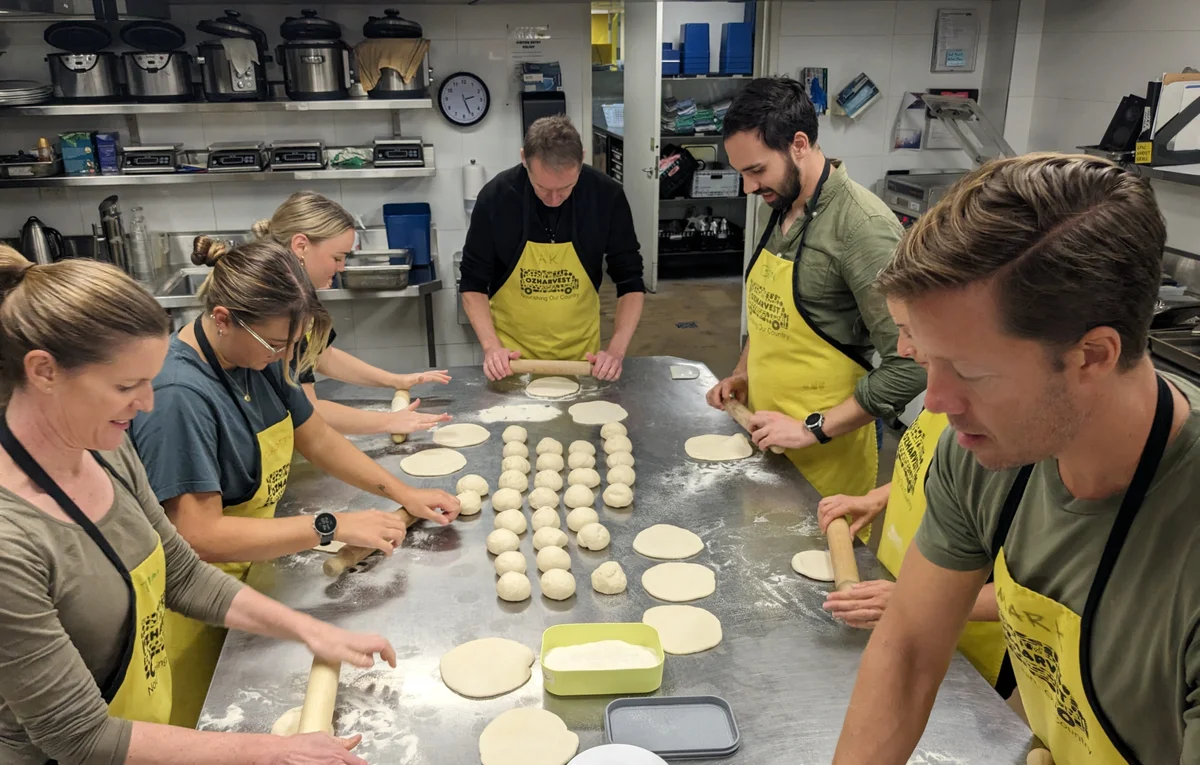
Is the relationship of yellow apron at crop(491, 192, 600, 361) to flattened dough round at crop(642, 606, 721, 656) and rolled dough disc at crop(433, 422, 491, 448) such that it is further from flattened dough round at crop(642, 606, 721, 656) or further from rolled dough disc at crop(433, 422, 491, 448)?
flattened dough round at crop(642, 606, 721, 656)

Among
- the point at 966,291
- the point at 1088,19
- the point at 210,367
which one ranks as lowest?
the point at 210,367

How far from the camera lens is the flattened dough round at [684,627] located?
163 centimetres

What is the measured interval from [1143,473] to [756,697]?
77cm

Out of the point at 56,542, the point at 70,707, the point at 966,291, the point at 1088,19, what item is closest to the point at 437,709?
the point at 70,707

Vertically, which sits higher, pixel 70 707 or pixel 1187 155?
pixel 1187 155

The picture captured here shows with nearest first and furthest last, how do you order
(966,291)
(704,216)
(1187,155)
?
(966,291) < (1187,155) < (704,216)

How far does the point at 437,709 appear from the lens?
4.86 ft

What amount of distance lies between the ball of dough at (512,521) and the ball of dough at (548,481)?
186 millimetres

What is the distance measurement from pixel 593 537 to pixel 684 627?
36cm

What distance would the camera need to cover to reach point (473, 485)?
2195 mm

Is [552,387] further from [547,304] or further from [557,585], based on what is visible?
[557,585]

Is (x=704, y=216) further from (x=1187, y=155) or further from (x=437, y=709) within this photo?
(x=437, y=709)

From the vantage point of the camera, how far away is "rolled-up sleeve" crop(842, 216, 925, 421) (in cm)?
221

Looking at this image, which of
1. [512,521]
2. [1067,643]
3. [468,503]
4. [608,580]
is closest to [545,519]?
[512,521]
